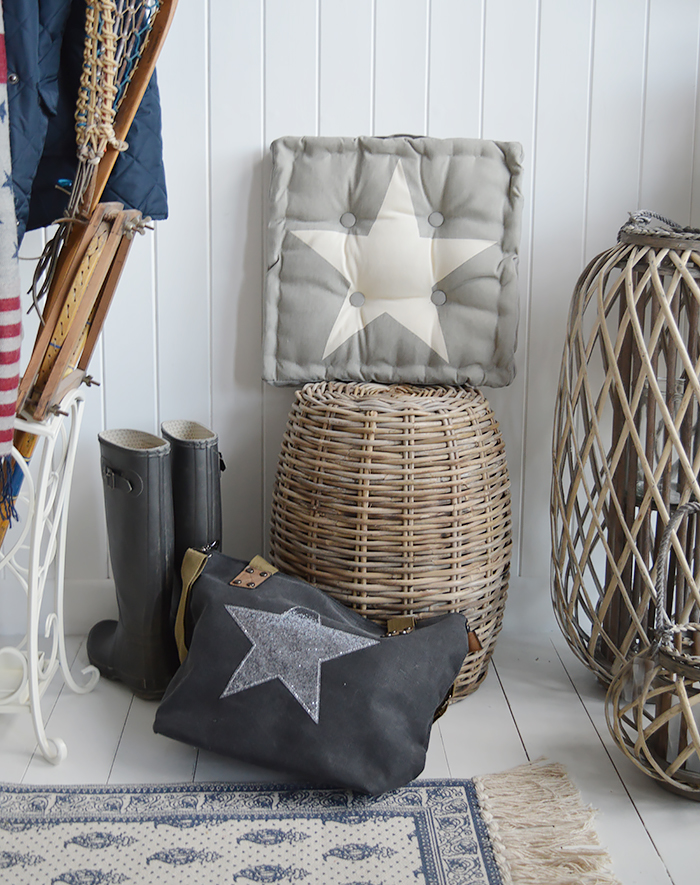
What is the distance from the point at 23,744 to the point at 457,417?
35.9 inches

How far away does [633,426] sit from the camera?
136 centimetres

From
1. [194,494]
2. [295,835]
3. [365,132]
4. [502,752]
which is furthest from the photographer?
[365,132]

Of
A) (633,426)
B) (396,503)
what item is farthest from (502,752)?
(633,426)

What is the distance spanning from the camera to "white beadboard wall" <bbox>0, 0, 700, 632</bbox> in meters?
1.60

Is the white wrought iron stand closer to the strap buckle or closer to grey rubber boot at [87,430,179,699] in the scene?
grey rubber boot at [87,430,179,699]

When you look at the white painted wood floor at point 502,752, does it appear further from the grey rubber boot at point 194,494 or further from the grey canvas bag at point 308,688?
the grey rubber boot at point 194,494

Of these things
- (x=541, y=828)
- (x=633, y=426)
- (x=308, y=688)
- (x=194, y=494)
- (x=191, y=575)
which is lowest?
(x=541, y=828)

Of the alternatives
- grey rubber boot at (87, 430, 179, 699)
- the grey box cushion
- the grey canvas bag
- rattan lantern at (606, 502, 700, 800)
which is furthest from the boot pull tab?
rattan lantern at (606, 502, 700, 800)

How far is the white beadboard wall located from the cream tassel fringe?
2.15 feet

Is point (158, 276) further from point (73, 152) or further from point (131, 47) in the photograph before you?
point (131, 47)

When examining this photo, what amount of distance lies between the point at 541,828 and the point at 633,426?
0.62 m

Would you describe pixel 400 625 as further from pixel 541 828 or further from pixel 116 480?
pixel 116 480

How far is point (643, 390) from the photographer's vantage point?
1432 mm

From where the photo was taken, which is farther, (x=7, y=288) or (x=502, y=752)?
(x=502, y=752)
